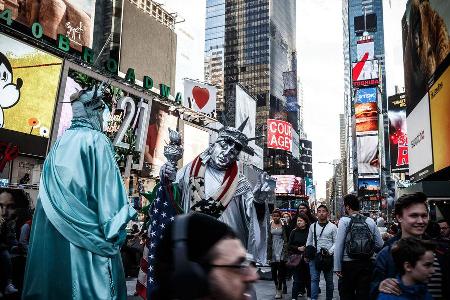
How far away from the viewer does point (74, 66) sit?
27266mm

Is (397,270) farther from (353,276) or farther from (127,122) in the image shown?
(127,122)

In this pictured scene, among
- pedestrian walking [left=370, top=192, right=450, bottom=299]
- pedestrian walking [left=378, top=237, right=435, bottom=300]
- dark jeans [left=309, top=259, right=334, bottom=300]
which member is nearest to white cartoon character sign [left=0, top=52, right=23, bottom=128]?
dark jeans [left=309, top=259, right=334, bottom=300]

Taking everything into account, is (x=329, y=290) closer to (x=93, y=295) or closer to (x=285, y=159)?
(x=93, y=295)

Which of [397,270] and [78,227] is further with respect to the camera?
[397,270]

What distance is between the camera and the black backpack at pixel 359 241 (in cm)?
608

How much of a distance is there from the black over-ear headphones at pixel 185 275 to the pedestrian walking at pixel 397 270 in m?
1.97

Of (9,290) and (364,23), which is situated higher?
(364,23)

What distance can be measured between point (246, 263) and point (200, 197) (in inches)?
134

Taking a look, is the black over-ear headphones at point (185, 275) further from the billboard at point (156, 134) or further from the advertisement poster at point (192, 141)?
the advertisement poster at point (192, 141)

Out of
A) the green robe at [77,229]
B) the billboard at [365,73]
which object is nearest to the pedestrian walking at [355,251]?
the green robe at [77,229]

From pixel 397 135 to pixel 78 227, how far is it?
48.2 meters

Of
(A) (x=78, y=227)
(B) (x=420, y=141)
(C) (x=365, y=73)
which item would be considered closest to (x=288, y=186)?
(C) (x=365, y=73)

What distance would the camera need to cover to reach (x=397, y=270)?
9.77 ft

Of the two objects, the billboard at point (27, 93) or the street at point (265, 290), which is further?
the billboard at point (27, 93)
